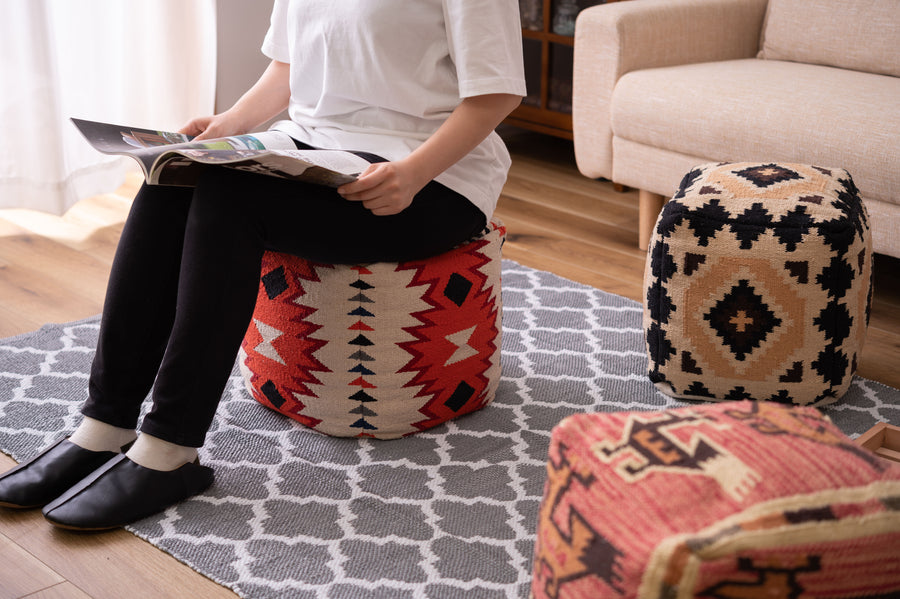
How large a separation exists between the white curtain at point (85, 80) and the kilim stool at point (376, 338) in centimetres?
127

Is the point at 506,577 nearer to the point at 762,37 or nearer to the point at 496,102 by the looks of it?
the point at 496,102

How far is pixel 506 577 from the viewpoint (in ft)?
4.03

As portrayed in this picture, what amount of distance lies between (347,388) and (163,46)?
1.70m

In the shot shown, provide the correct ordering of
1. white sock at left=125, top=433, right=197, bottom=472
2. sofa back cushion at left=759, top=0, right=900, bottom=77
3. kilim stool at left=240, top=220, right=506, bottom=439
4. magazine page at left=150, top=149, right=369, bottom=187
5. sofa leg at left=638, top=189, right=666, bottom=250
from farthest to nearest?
1. sofa leg at left=638, top=189, right=666, bottom=250
2. sofa back cushion at left=759, top=0, right=900, bottom=77
3. kilim stool at left=240, top=220, right=506, bottom=439
4. white sock at left=125, top=433, right=197, bottom=472
5. magazine page at left=150, top=149, right=369, bottom=187

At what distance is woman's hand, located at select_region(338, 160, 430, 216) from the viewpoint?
4.25ft

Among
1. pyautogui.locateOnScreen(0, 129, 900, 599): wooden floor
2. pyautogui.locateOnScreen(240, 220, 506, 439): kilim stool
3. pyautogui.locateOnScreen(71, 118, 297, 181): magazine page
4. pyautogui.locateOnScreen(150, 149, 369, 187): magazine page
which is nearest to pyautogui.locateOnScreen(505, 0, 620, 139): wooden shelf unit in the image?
pyautogui.locateOnScreen(0, 129, 900, 599): wooden floor

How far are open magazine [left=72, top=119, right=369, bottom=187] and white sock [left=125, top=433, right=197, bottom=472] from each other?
1.13ft

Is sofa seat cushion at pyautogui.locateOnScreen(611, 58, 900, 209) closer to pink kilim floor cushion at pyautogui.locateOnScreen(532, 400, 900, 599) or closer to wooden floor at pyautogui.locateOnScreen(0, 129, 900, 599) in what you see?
wooden floor at pyautogui.locateOnScreen(0, 129, 900, 599)

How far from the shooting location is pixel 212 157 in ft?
3.83

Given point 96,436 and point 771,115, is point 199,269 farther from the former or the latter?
point 771,115

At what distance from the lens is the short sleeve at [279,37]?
1.63 meters

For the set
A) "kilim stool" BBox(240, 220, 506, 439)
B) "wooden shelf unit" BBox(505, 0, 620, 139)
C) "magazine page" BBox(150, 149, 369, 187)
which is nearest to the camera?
"magazine page" BBox(150, 149, 369, 187)

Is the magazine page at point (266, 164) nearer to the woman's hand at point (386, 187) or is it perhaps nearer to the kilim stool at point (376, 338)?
the woman's hand at point (386, 187)

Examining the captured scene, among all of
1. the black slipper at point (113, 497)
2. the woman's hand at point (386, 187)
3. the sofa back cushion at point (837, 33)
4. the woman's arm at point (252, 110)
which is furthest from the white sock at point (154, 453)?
the sofa back cushion at point (837, 33)
